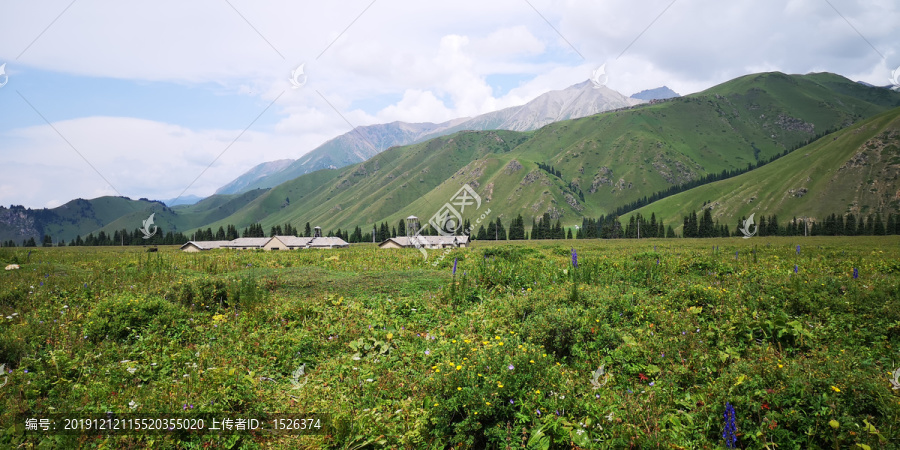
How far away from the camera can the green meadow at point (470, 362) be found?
5270mm

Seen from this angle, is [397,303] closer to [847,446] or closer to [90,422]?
[90,422]

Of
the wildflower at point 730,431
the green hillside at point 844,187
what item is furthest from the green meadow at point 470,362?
the green hillside at point 844,187

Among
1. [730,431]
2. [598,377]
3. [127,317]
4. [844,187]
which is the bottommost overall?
[598,377]

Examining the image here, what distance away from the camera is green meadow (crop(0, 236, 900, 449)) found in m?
5.27

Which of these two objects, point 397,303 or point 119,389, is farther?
point 397,303

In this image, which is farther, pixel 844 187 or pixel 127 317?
pixel 844 187

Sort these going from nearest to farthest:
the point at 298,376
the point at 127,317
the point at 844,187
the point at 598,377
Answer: the point at 598,377 → the point at 298,376 → the point at 127,317 → the point at 844,187

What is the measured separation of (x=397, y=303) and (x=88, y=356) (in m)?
6.65

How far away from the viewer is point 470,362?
6.62 metres

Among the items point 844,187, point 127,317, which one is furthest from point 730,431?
point 844,187

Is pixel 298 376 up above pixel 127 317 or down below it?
below

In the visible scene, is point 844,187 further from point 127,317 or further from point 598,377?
point 127,317

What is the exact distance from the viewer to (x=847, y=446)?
179 inches

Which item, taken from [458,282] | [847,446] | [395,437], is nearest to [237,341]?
[395,437]
